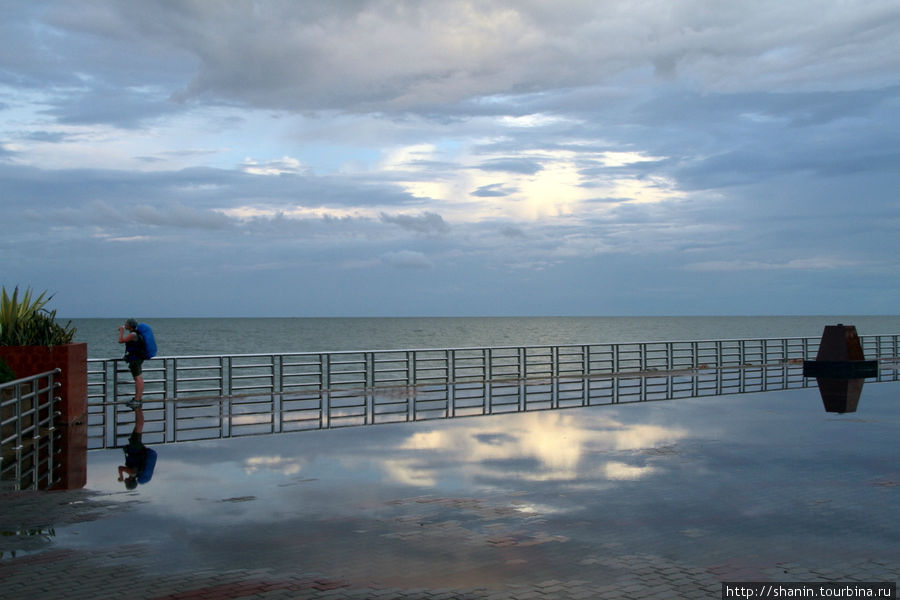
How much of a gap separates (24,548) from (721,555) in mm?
5390

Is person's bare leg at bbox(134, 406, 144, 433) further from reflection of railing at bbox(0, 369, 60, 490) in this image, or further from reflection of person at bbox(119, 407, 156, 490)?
reflection of railing at bbox(0, 369, 60, 490)

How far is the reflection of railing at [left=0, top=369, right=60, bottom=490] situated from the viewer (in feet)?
33.3

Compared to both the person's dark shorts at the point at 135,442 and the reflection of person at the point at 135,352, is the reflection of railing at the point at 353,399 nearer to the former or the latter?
the person's dark shorts at the point at 135,442

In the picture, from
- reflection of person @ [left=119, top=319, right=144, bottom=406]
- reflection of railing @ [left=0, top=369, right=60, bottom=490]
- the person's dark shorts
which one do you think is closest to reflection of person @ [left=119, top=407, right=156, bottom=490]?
the person's dark shorts

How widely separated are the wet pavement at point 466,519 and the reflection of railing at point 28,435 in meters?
0.59

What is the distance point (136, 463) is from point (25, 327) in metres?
4.69

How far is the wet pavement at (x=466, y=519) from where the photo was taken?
20.2 ft

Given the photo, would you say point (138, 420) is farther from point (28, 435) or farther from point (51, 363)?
point (28, 435)

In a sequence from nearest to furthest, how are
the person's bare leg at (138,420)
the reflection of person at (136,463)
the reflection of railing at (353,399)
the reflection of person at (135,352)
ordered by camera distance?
the reflection of person at (136,463)
the person's bare leg at (138,420)
the reflection of railing at (353,399)
the reflection of person at (135,352)

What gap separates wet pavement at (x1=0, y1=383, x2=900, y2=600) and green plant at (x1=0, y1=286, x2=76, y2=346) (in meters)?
3.31

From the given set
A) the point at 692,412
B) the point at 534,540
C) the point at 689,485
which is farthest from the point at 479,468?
the point at 692,412

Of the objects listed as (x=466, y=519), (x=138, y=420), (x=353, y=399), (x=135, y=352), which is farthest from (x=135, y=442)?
(x=353, y=399)

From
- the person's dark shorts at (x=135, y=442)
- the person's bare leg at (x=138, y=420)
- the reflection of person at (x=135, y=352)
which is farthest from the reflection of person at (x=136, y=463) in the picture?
the reflection of person at (x=135, y=352)

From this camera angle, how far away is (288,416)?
1686cm
